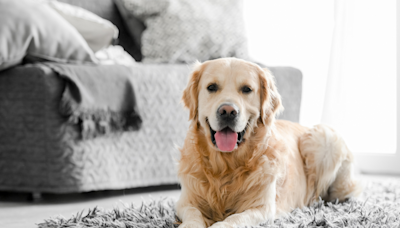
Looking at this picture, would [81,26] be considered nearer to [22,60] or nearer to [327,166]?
[22,60]

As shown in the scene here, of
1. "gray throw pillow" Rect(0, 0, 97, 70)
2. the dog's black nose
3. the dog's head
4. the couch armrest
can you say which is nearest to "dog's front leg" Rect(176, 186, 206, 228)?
the dog's head

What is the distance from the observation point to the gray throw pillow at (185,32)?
2822 millimetres

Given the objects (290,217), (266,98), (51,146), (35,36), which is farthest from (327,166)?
(35,36)

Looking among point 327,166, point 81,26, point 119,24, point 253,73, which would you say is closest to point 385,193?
point 327,166

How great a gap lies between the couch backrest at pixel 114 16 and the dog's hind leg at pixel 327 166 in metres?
1.70

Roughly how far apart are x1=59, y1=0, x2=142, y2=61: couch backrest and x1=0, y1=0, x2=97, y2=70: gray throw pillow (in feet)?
3.30

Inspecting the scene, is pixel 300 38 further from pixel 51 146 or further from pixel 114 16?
pixel 51 146

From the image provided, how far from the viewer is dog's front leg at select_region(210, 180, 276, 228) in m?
1.38

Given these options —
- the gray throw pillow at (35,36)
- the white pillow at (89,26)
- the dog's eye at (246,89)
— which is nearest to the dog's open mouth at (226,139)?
the dog's eye at (246,89)

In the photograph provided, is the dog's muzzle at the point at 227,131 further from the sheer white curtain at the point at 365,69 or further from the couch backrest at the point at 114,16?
the sheer white curtain at the point at 365,69

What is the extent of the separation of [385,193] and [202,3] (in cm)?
173

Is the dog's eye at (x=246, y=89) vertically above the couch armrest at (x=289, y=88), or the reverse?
the dog's eye at (x=246, y=89)

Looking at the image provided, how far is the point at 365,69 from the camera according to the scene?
344cm

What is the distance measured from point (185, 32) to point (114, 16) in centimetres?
71
